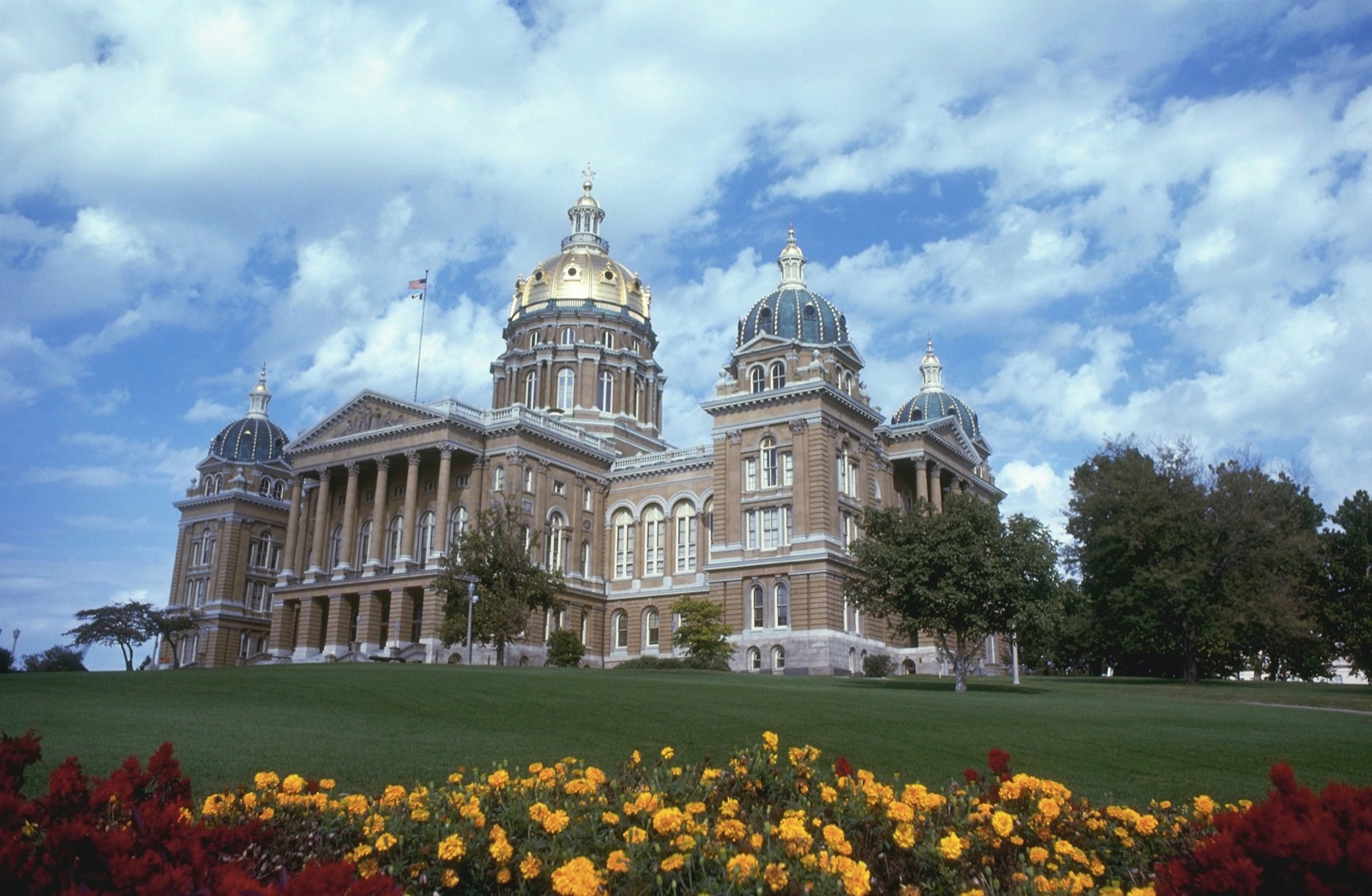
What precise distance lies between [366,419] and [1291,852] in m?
71.3

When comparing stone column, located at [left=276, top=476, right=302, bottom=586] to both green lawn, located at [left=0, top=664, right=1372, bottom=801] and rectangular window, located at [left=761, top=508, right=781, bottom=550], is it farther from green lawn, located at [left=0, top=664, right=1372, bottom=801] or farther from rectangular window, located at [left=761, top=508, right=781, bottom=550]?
green lawn, located at [left=0, top=664, right=1372, bottom=801]

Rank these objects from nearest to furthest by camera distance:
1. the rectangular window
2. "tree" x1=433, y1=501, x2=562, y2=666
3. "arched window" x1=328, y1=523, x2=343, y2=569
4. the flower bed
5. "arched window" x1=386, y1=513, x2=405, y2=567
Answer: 1. the flower bed
2. "tree" x1=433, y1=501, x2=562, y2=666
3. the rectangular window
4. "arched window" x1=386, y1=513, x2=405, y2=567
5. "arched window" x1=328, y1=523, x2=343, y2=569

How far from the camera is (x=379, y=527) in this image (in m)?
69.7

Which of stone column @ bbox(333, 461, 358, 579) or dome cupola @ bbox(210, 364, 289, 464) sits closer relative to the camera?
stone column @ bbox(333, 461, 358, 579)

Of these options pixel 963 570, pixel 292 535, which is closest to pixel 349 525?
pixel 292 535

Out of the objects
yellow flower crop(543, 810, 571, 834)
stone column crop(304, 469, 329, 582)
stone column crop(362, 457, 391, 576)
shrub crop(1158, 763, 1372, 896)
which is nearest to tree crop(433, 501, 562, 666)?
stone column crop(362, 457, 391, 576)

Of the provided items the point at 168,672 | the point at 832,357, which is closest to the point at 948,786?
the point at 168,672

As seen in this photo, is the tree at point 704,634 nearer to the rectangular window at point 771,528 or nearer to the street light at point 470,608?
the rectangular window at point 771,528

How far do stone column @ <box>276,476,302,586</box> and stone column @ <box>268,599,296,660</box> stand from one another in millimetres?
1474

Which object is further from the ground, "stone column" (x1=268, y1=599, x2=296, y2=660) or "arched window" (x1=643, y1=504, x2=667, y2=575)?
"arched window" (x1=643, y1=504, x2=667, y2=575)

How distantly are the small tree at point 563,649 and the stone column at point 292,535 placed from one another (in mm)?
23143

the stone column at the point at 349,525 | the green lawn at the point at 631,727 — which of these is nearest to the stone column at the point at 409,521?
the stone column at the point at 349,525

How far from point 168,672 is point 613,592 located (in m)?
39.4

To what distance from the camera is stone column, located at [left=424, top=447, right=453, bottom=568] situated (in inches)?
2640
